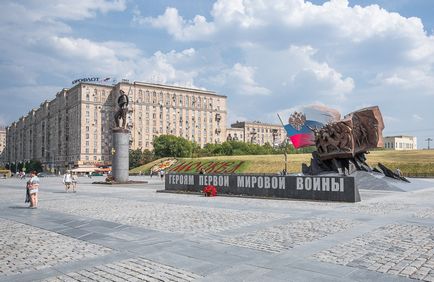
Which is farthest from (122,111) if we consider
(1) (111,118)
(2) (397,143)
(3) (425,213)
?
(2) (397,143)

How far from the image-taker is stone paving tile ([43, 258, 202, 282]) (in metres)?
6.61

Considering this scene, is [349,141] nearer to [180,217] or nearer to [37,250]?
[180,217]

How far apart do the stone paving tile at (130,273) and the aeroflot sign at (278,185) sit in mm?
14605

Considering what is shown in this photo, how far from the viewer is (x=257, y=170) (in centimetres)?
6562

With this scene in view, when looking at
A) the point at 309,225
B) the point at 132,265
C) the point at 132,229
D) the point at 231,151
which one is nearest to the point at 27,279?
the point at 132,265

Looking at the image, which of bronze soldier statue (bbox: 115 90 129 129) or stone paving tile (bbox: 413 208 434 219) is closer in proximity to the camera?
stone paving tile (bbox: 413 208 434 219)

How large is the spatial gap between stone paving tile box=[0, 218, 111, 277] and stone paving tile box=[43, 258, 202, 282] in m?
0.96

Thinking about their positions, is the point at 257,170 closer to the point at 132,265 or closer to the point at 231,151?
the point at 231,151

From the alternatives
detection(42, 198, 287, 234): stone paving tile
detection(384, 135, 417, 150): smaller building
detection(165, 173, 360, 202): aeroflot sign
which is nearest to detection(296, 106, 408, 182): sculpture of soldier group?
detection(165, 173, 360, 202): aeroflot sign

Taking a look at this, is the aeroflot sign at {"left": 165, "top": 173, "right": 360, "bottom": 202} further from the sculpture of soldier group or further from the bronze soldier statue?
the bronze soldier statue

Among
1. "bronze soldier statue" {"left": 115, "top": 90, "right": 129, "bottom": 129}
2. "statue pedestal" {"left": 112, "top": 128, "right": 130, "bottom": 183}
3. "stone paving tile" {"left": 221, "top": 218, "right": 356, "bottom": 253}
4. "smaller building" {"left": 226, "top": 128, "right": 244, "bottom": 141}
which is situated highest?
"smaller building" {"left": 226, "top": 128, "right": 244, "bottom": 141}

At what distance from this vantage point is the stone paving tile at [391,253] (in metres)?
7.12

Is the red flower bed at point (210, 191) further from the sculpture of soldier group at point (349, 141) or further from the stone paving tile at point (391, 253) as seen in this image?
the stone paving tile at point (391, 253)

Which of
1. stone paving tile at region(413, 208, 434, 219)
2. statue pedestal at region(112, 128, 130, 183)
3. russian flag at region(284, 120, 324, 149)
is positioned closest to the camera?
stone paving tile at region(413, 208, 434, 219)
